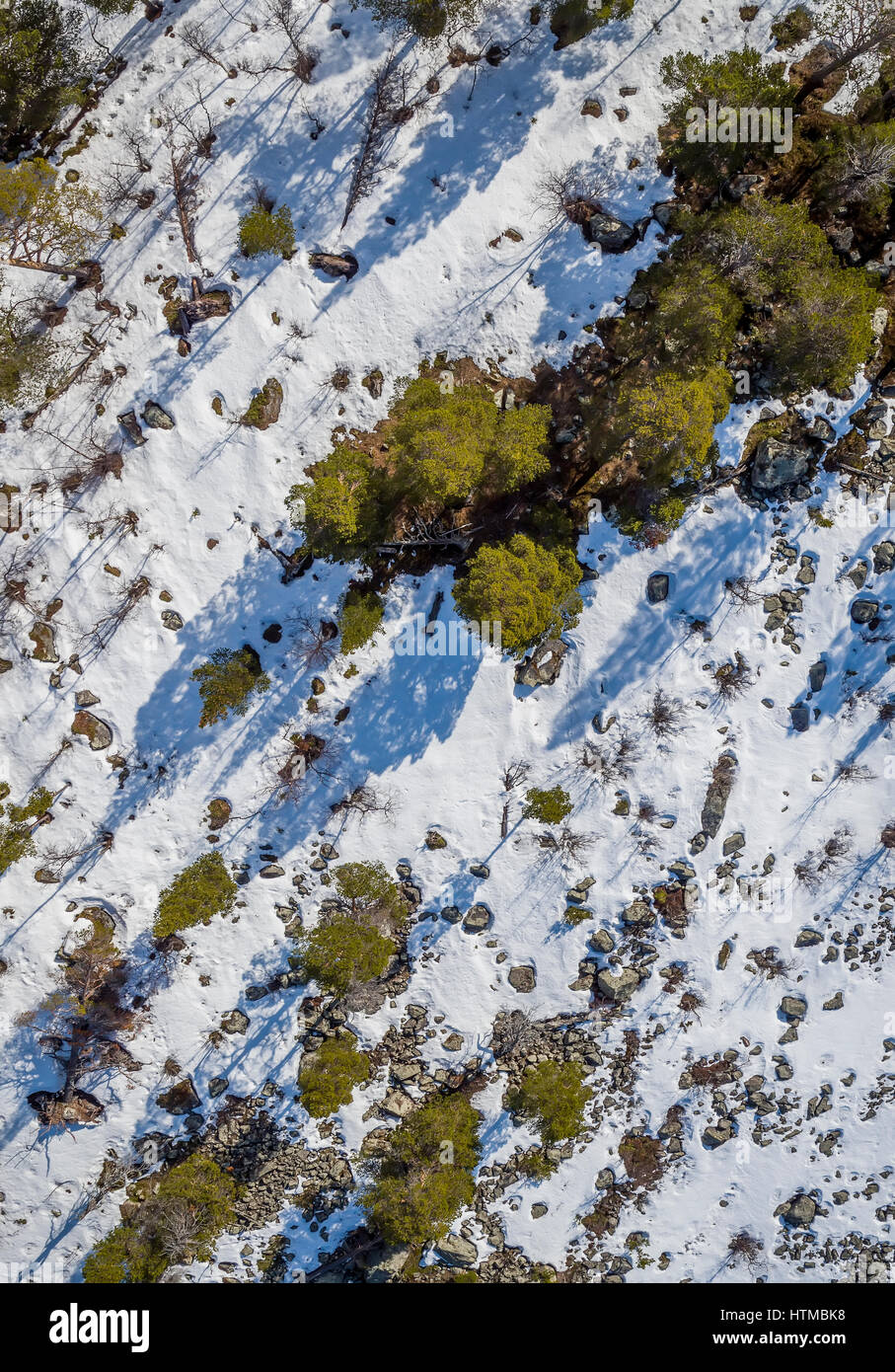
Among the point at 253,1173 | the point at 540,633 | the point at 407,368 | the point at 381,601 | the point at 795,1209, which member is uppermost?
the point at 407,368

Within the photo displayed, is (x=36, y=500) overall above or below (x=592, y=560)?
above

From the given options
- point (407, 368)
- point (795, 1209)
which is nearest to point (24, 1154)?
point (795, 1209)

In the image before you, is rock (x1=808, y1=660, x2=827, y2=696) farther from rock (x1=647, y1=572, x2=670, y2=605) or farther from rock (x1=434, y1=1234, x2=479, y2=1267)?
rock (x1=434, y1=1234, x2=479, y2=1267)

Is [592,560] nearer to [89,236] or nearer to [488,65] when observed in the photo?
[488,65]

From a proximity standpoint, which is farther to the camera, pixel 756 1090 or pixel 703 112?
pixel 756 1090

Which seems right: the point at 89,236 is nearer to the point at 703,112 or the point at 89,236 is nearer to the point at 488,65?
the point at 488,65

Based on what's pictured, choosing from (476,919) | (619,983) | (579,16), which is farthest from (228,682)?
(579,16)

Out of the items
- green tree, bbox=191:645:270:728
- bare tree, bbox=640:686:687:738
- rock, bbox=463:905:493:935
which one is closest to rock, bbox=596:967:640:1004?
rock, bbox=463:905:493:935

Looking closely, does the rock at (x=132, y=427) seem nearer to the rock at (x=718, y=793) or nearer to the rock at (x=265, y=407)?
the rock at (x=265, y=407)
